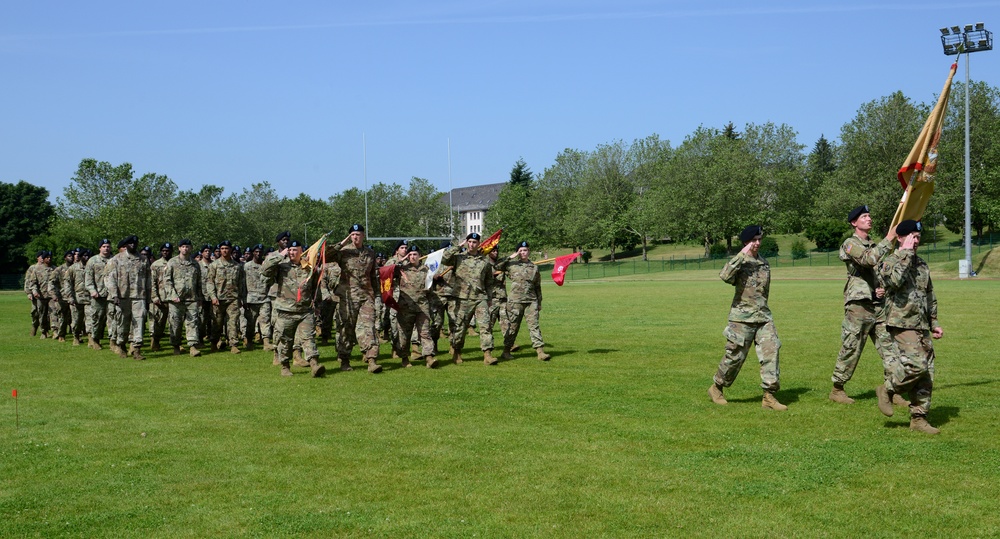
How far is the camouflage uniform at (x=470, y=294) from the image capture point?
16.1m

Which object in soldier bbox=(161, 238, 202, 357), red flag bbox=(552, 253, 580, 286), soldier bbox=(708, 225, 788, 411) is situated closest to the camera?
soldier bbox=(708, 225, 788, 411)

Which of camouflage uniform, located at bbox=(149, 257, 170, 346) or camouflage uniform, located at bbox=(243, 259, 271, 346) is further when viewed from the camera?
camouflage uniform, located at bbox=(243, 259, 271, 346)

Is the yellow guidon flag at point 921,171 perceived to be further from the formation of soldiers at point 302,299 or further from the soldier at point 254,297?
the soldier at point 254,297

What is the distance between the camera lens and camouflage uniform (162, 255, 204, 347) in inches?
734

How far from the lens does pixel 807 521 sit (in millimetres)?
6559

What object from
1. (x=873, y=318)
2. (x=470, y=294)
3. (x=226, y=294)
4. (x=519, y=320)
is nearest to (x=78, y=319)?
(x=226, y=294)

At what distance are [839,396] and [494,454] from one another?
5.13m

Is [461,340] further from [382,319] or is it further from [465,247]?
[382,319]

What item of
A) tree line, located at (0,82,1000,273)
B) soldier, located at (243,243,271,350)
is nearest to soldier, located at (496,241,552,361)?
soldier, located at (243,243,271,350)

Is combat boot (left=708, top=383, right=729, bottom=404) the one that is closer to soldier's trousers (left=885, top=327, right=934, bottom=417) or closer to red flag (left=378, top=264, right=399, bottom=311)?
soldier's trousers (left=885, top=327, right=934, bottom=417)

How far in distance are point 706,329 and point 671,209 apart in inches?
2623

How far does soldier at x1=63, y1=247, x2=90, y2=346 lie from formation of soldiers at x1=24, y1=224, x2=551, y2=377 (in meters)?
0.03

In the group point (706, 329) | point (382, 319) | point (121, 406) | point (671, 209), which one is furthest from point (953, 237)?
point (121, 406)

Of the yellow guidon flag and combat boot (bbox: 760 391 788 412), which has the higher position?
the yellow guidon flag
